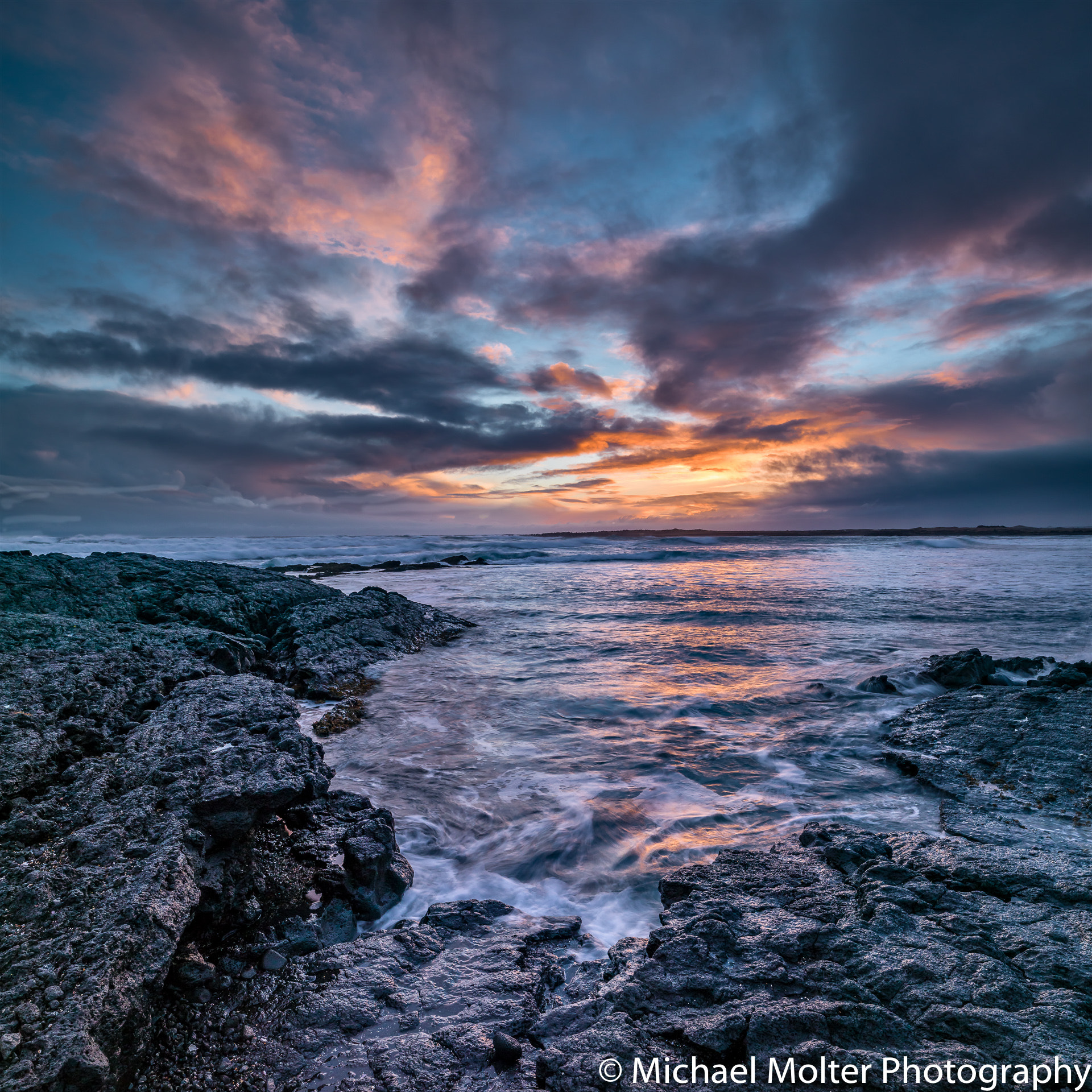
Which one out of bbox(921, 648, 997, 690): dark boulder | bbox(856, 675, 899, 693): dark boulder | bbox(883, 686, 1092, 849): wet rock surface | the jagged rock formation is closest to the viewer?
the jagged rock formation

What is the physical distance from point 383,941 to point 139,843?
158cm

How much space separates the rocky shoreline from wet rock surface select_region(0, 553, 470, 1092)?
2cm

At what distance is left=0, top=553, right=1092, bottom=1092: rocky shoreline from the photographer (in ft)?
7.49

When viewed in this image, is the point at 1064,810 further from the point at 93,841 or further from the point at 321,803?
the point at 93,841

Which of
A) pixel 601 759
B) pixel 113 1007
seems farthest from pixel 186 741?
pixel 601 759

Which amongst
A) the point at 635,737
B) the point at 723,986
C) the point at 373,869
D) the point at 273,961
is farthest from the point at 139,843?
the point at 635,737

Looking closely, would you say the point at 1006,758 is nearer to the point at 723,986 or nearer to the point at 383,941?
the point at 723,986

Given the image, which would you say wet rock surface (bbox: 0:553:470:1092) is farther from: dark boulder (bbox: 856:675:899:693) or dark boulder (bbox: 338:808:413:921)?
dark boulder (bbox: 856:675:899:693)

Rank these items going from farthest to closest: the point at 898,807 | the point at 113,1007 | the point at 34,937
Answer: the point at 898,807, the point at 34,937, the point at 113,1007

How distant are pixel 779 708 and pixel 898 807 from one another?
3032 mm

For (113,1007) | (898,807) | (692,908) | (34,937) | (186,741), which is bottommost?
(898,807)

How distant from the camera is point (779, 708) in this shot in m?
8.24

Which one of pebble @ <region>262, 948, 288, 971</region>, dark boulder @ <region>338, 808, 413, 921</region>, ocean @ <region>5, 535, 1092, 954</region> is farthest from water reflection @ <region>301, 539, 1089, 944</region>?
pebble @ <region>262, 948, 288, 971</region>

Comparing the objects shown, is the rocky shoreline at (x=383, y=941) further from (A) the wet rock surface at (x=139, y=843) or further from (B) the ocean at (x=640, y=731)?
(B) the ocean at (x=640, y=731)
